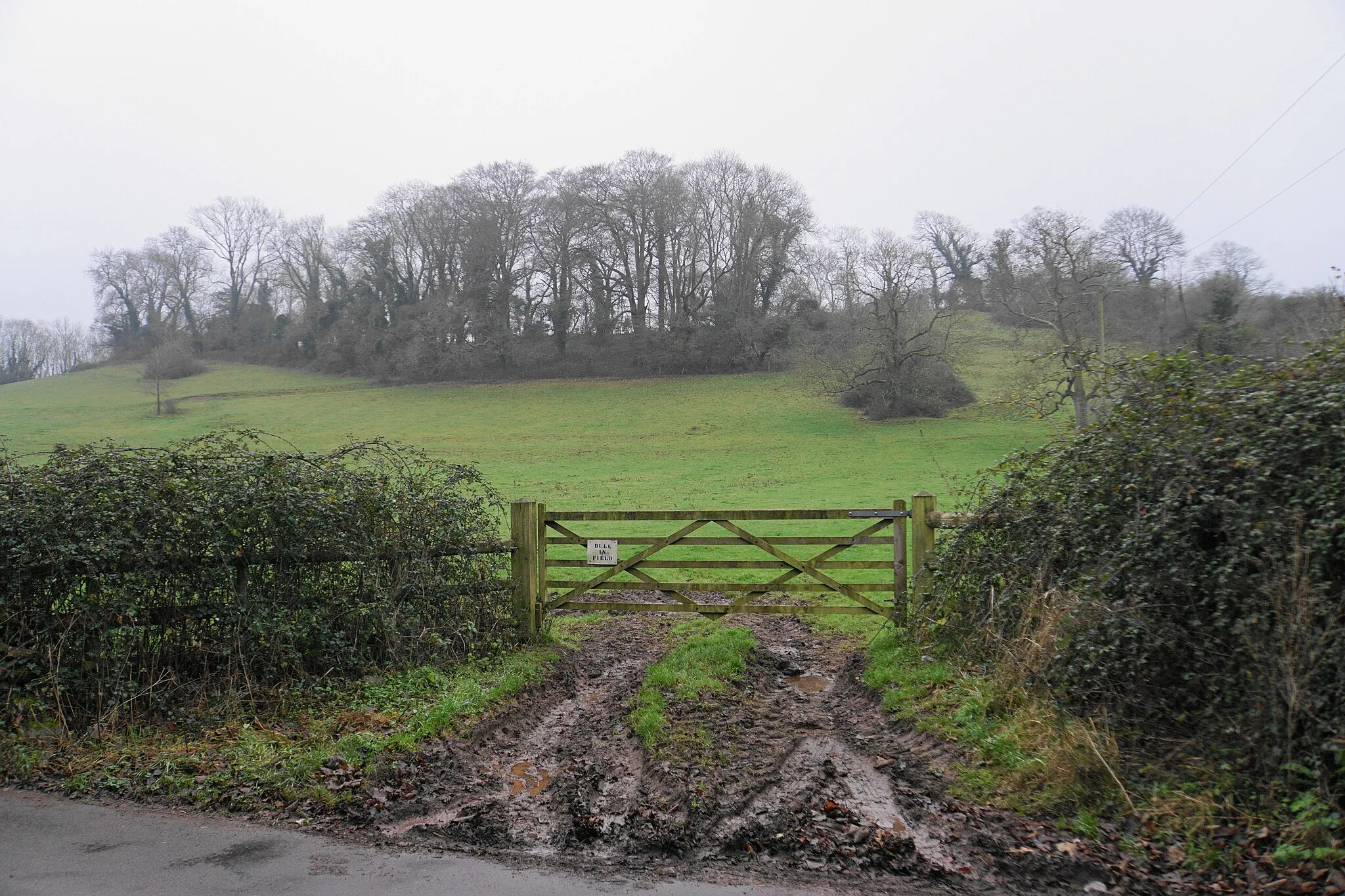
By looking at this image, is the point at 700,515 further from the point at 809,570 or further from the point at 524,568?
the point at 524,568

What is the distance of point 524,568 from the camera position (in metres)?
8.50

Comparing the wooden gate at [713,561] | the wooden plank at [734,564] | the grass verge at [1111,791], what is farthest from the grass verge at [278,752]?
the grass verge at [1111,791]

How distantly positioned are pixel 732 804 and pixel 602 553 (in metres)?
4.39

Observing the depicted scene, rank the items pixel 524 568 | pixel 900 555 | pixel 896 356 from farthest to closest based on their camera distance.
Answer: pixel 896 356, pixel 900 555, pixel 524 568

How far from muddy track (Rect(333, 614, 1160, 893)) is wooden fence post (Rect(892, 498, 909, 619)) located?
4.82 ft

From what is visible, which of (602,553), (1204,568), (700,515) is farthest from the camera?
(602,553)

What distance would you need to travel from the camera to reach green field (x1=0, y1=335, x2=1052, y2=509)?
84.5ft

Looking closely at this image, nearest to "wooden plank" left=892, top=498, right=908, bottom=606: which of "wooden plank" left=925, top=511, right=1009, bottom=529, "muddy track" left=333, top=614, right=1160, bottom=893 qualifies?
"wooden plank" left=925, top=511, right=1009, bottom=529

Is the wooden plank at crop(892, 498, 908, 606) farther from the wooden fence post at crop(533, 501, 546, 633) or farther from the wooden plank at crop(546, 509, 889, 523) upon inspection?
the wooden fence post at crop(533, 501, 546, 633)

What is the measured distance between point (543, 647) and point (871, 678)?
3428 millimetres

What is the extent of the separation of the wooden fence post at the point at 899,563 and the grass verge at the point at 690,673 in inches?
64.2

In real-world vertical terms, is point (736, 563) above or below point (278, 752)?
above

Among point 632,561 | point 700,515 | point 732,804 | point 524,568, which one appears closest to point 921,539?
point 700,515

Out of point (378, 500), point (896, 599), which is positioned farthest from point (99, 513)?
point (896, 599)
